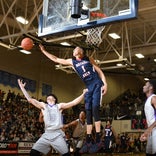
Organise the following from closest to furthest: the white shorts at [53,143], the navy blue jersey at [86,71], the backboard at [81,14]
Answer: the backboard at [81,14], the navy blue jersey at [86,71], the white shorts at [53,143]

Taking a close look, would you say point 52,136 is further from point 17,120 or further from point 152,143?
point 17,120

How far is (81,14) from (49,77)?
65.9ft

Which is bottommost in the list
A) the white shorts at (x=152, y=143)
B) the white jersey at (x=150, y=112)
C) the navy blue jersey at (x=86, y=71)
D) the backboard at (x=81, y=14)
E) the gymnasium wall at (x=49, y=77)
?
the white shorts at (x=152, y=143)

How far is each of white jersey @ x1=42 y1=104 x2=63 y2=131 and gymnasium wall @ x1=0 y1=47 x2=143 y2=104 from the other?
14424 mm

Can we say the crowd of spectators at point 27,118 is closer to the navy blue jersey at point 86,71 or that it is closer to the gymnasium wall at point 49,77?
the gymnasium wall at point 49,77

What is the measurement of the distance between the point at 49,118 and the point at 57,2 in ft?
7.72

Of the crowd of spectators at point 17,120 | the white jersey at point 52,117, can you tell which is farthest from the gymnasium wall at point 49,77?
the white jersey at point 52,117

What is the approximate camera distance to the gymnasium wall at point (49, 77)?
2174 centimetres

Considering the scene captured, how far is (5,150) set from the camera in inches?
494

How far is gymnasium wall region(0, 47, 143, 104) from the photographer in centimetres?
2174

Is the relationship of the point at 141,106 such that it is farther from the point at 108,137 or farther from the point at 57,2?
the point at 57,2

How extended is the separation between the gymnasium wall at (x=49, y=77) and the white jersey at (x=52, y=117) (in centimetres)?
1442

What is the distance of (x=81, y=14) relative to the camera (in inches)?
210

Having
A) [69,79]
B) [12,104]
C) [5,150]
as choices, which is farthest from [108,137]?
[69,79]
